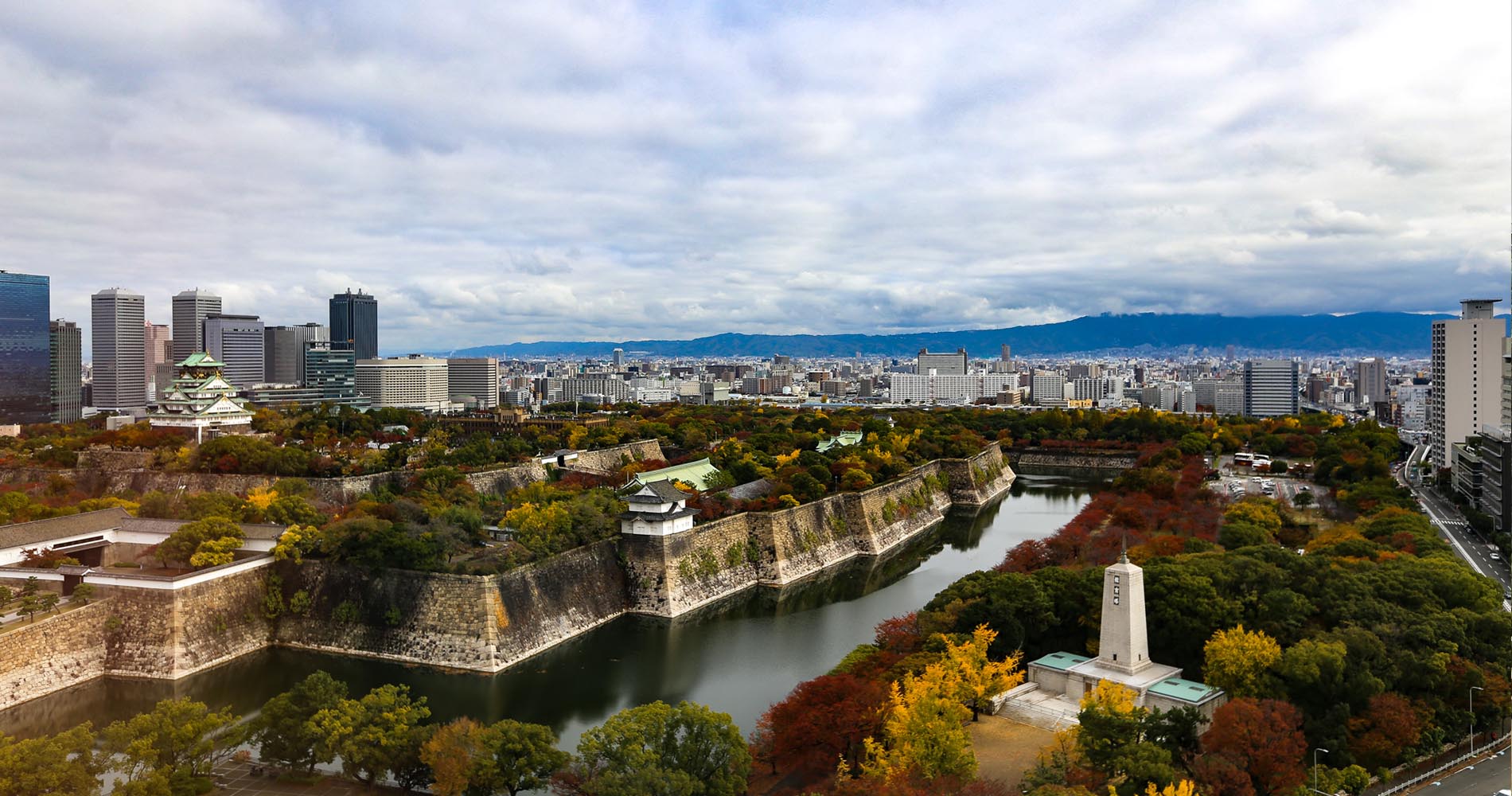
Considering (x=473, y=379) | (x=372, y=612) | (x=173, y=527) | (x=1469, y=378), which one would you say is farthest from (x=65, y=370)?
(x=1469, y=378)

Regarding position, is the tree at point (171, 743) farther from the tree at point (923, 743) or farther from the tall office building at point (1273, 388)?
the tall office building at point (1273, 388)

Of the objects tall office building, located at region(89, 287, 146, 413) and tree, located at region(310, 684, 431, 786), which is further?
tall office building, located at region(89, 287, 146, 413)

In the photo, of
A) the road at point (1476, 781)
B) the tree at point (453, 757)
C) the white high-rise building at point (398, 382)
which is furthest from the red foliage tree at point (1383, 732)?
the white high-rise building at point (398, 382)

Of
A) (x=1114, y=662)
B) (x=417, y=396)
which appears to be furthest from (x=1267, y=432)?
(x=417, y=396)

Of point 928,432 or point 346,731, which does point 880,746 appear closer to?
point 346,731

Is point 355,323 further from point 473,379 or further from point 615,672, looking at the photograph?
point 615,672

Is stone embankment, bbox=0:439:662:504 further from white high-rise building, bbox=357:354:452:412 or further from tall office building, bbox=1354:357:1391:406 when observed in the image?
tall office building, bbox=1354:357:1391:406

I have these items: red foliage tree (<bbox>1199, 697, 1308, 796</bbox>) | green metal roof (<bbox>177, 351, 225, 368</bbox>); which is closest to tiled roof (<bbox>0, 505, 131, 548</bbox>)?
green metal roof (<bbox>177, 351, 225, 368</bbox>)
